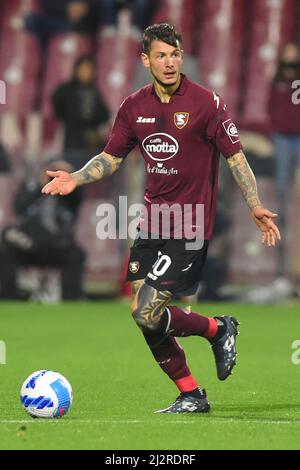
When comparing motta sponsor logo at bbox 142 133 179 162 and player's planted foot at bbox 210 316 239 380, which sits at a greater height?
motta sponsor logo at bbox 142 133 179 162

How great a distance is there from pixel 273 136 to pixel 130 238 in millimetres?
2549

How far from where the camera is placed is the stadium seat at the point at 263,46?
2291 cm

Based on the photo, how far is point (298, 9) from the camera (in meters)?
23.3

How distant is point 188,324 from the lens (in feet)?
27.9

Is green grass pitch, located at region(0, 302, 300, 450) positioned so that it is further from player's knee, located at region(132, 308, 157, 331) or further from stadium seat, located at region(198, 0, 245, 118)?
stadium seat, located at region(198, 0, 245, 118)

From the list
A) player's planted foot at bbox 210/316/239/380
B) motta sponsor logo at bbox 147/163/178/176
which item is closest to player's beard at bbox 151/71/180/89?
motta sponsor logo at bbox 147/163/178/176

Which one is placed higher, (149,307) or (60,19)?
(60,19)

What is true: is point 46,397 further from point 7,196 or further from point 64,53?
point 64,53

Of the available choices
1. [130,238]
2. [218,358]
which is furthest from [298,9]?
[218,358]

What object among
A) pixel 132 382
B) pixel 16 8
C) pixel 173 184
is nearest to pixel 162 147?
pixel 173 184

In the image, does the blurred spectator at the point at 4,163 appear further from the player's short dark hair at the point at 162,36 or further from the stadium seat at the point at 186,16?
the player's short dark hair at the point at 162,36

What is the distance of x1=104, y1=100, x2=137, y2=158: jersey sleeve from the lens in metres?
8.62

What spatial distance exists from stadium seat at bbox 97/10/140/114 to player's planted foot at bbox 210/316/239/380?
46.4ft

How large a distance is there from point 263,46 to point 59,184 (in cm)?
1546
